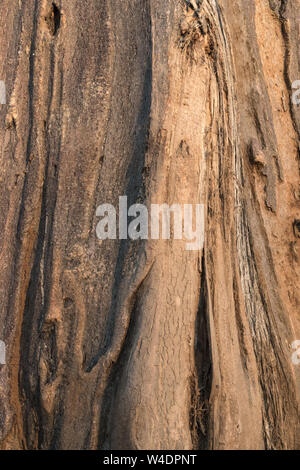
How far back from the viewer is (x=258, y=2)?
2.76 meters

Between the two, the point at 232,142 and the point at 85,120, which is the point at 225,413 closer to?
the point at 232,142

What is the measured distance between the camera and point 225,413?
6.80 ft

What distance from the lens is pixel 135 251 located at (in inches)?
85.5

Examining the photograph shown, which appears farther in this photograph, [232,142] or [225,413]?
[232,142]

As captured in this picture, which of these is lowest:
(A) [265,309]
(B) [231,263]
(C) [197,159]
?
(A) [265,309]

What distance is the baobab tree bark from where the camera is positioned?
2082 millimetres

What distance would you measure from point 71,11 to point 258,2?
970 mm

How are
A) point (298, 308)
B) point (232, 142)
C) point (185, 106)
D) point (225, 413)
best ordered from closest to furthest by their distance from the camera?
point (225, 413), point (185, 106), point (232, 142), point (298, 308)

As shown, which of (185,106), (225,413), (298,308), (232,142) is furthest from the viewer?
(298,308)

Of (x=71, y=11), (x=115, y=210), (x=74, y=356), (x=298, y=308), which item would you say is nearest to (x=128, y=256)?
(x=115, y=210)

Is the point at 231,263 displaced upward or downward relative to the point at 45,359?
upward

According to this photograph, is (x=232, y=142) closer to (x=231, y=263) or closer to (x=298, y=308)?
(x=231, y=263)

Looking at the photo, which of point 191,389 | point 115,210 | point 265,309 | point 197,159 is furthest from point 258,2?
point 191,389

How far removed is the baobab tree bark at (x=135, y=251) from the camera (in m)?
2.08
